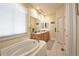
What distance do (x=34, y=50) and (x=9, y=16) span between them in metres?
0.55

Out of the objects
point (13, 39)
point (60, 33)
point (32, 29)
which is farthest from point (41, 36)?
point (13, 39)

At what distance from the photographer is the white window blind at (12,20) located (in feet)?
4.24

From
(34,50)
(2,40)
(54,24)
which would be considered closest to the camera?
(2,40)

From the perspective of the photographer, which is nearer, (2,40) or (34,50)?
(2,40)

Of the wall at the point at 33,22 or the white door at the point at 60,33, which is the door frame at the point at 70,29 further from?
the wall at the point at 33,22

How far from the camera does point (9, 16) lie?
4.42 ft

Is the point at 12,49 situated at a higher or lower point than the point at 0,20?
lower

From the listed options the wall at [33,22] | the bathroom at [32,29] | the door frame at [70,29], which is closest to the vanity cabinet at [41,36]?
the bathroom at [32,29]

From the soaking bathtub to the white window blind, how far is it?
169 millimetres

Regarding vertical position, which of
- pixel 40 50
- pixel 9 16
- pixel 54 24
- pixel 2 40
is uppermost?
pixel 9 16

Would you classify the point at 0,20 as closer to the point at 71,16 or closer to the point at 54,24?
the point at 54,24

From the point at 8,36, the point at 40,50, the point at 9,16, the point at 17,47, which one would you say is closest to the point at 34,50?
the point at 40,50

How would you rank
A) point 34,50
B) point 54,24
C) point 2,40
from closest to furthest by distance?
1. point 2,40
2. point 34,50
3. point 54,24

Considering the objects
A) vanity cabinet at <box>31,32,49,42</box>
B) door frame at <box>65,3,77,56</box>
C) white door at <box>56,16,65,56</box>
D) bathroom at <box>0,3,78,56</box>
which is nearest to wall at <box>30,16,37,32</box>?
bathroom at <box>0,3,78,56</box>
